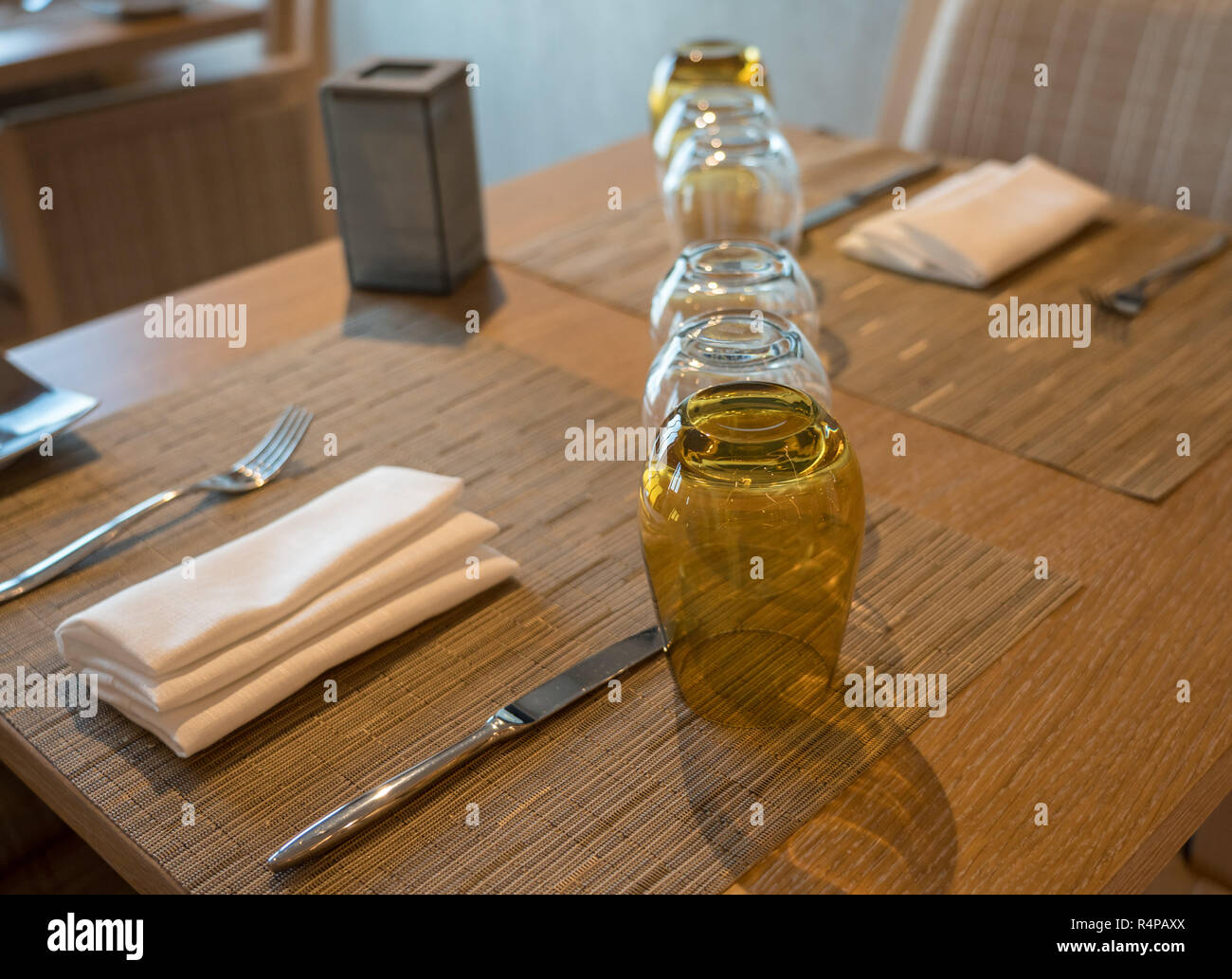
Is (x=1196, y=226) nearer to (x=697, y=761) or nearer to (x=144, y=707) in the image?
(x=697, y=761)

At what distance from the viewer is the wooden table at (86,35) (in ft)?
6.89

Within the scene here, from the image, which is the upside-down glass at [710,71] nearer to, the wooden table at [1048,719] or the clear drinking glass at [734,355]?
the wooden table at [1048,719]

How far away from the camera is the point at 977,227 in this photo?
40.6 inches

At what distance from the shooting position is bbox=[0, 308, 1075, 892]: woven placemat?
498 millimetres

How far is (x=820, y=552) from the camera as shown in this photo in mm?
520

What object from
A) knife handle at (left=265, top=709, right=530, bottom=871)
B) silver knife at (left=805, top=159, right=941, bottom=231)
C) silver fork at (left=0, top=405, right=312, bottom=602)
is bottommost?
knife handle at (left=265, top=709, right=530, bottom=871)

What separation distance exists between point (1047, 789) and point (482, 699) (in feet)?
0.87

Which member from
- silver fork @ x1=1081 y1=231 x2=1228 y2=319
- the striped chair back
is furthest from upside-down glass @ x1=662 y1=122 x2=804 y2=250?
the striped chair back

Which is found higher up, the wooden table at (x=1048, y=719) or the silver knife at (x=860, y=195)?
the silver knife at (x=860, y=195)

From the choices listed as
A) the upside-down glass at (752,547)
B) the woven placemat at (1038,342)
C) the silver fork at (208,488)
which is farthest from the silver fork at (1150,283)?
the silver fork at (208,488)

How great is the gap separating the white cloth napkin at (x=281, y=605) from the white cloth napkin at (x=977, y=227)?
536mm

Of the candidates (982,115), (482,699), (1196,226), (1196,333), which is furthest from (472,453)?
(982,115)

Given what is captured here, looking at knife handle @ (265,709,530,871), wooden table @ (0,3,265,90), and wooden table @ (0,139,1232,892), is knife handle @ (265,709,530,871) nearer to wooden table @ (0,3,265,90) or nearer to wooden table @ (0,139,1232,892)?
wooden table @ (0,139,1232,892)

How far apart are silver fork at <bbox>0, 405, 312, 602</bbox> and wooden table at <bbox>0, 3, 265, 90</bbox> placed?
1.61m
